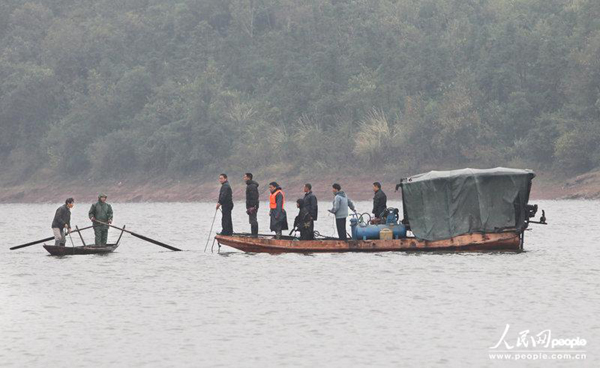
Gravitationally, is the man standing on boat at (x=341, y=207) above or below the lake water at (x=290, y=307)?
above

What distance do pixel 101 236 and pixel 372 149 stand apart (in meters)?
59.8

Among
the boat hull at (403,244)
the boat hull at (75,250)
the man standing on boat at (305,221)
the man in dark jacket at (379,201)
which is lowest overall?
the boat hull at (403,244)

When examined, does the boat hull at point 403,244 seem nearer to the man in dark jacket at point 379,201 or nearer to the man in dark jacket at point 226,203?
the man in dark jacket at point 226,203

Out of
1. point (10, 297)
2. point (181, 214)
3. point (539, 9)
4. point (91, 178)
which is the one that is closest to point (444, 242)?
point (10, 297)

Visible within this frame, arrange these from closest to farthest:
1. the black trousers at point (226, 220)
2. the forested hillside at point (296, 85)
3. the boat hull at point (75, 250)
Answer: the black trousers at point (226, 220) → the boat hull at point (75, 250) → the forested hillside at point (296, 85)

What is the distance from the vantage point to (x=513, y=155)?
9212cm

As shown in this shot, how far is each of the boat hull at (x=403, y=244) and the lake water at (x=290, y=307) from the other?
385 mm

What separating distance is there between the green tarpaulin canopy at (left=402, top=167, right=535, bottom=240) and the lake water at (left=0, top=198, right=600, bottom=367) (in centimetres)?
89

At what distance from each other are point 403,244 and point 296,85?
72559 millimetres

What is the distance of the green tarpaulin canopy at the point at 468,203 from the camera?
3616 cm

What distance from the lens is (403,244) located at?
3578 cm

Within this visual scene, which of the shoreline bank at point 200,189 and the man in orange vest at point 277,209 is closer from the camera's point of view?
the man in orange vest at point 277,209

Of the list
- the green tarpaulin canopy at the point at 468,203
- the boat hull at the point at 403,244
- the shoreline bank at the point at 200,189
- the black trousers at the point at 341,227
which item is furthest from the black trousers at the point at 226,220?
the shoreline bank at the point at 200,189

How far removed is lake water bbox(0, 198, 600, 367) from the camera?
845 inches
